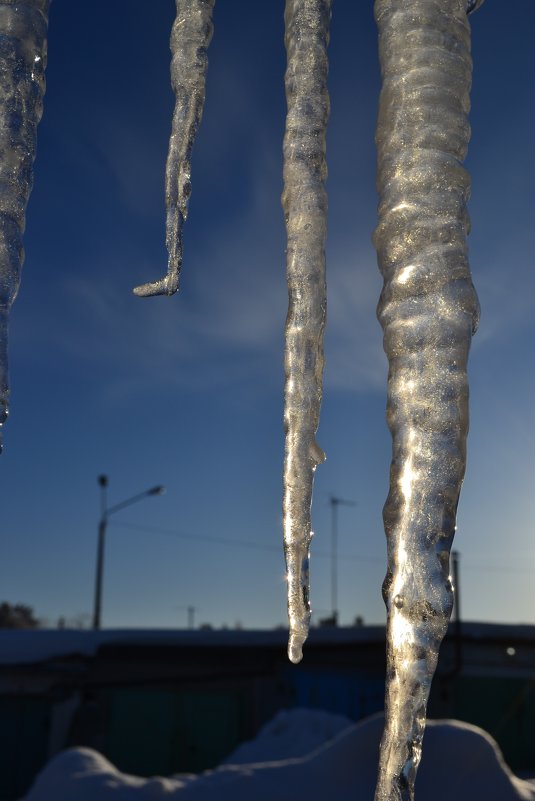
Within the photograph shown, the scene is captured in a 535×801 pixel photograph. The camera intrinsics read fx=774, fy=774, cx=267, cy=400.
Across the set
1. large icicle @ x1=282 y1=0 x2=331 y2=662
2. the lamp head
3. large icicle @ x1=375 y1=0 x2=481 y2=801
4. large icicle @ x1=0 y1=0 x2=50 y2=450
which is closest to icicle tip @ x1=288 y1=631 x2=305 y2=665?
large icicle @ x1=282 y1=0 x2=331 y2=662

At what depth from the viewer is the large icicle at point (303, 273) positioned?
1.63 m

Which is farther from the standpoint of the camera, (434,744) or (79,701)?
(79,701)

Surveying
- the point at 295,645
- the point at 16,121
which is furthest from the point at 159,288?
the point at 295,645

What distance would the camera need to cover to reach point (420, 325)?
1571mm

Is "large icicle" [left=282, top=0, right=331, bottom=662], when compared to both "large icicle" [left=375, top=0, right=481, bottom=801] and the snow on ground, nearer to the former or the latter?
"large icicle" [left=375, top=0, right=481, bottom=801]

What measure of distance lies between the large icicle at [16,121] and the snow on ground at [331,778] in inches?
123

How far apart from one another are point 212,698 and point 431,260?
420 inches

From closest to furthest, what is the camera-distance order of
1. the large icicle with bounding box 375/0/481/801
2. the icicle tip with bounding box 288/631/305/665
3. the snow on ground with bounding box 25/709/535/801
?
the large icicle with bounding box 375/0/481/801 → the icicle tip with bounding box 288/631/305/665 → the snow on ground with bounding box 25/709/535/801

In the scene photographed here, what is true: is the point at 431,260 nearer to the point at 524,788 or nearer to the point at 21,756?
the point at 524,788

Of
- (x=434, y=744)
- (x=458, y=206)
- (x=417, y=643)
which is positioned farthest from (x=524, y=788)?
(x=458, y=206)

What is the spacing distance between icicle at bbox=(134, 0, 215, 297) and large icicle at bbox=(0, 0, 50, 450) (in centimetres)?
34

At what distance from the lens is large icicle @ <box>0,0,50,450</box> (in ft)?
6.42

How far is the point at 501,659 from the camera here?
40.7ft

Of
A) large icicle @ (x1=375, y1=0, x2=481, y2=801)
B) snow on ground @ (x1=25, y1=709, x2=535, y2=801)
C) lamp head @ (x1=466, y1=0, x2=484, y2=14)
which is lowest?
snow on ground @ (x1=25, y1=709, x2=535, y2=801)
